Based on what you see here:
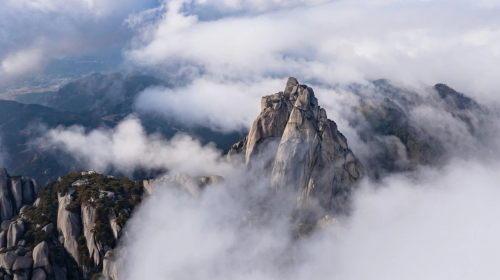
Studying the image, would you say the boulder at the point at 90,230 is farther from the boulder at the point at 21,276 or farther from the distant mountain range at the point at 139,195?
the boulder at the point at 21,276

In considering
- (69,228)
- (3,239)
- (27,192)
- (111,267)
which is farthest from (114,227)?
(27,192)

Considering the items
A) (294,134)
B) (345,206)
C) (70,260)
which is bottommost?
(345,206)

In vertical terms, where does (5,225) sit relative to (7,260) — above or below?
below

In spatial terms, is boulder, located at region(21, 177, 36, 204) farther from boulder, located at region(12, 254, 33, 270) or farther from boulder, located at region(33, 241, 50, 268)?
boulder, located at region(12, 254, 33, 270)

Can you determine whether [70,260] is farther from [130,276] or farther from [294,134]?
[294,134]

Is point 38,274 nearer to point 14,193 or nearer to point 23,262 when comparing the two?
point 23,262

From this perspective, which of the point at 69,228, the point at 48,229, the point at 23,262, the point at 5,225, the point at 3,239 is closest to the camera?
the point at 23,262

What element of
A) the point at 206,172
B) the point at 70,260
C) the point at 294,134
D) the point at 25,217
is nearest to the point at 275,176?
the point at 294,134
